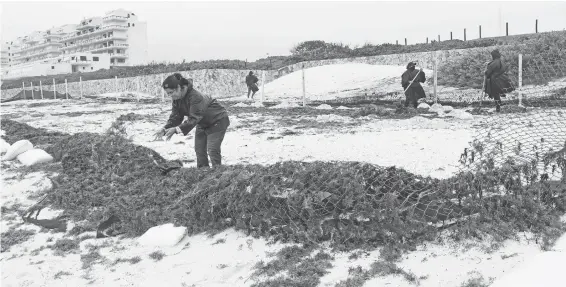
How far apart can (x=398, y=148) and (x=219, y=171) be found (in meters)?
3.22

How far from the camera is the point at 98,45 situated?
80188 millimetres

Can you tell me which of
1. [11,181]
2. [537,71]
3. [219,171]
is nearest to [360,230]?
[219,171]

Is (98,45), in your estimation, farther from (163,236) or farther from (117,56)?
(163,236)

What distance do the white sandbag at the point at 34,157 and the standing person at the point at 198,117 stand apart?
10.8 ft

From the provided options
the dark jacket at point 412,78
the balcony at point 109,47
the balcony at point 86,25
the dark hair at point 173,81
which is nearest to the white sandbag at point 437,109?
the dark jacket at point 412,78

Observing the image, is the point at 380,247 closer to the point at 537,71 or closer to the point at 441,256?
the point at 441,256

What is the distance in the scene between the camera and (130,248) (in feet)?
13.9

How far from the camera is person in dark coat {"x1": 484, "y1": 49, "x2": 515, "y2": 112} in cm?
1058

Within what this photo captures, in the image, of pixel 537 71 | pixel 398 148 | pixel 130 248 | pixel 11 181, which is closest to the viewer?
pixel 130 248

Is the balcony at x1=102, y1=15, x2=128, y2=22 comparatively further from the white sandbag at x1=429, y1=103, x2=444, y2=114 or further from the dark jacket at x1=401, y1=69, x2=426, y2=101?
the white sandbag at x1=429, y1=103, x2=444, y2=114

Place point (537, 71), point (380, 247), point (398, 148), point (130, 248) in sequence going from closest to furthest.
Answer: point (380, 247)
point (130, 248)
point (398, 148)
point (537, 71)

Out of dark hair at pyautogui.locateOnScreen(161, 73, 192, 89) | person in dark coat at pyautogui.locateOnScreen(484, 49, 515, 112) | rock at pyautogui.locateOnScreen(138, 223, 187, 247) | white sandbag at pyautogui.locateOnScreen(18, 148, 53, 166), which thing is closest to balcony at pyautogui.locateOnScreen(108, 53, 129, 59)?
white sandbag at pyautogui.locateOnScreen(18, 148, 53, 166)

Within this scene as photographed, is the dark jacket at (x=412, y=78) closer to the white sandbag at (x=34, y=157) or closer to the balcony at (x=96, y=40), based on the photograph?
the white sandbag at (x=34, y=157)

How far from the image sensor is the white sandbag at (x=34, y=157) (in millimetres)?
7586
